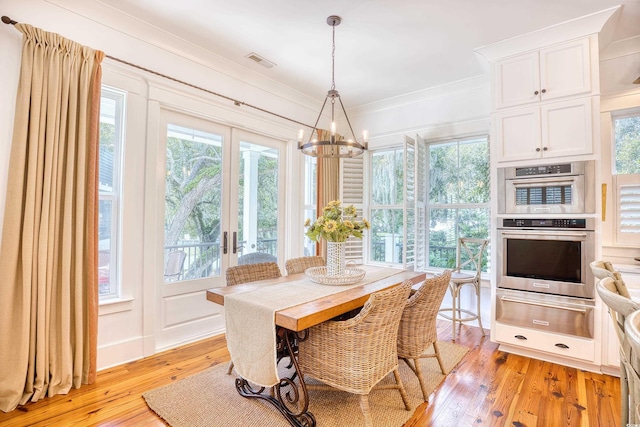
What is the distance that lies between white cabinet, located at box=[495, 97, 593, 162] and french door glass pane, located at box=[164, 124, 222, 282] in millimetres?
2821

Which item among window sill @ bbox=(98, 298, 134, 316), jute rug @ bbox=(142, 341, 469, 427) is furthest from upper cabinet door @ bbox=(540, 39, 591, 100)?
window sill @ bbox=(98, 298, 134, 316)

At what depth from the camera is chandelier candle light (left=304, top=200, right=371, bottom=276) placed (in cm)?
234

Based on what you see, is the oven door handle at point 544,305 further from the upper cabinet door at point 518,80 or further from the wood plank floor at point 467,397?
the upper cabinet door at point 518,80

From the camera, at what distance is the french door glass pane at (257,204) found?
363 centimetres


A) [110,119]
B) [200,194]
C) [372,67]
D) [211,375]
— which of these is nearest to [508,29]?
[372,67]

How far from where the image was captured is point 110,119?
8.82 ft

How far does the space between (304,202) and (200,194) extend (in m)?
1.44

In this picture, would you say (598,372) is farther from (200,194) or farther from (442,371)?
(200,194)

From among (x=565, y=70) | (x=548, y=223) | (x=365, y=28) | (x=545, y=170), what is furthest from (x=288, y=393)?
(x=565, y=70)

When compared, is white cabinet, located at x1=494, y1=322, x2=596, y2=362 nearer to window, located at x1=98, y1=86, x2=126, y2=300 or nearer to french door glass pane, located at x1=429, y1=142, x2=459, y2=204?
french door glass pane, located at x1=429, y1=142, x2=459, y2=204

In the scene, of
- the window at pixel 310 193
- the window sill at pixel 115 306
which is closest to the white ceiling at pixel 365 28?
the window at pixel 310 193

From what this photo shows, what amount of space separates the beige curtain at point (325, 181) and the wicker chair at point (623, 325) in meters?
3.28

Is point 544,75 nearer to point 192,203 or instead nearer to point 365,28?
point 365,28

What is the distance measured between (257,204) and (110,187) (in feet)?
4.91
